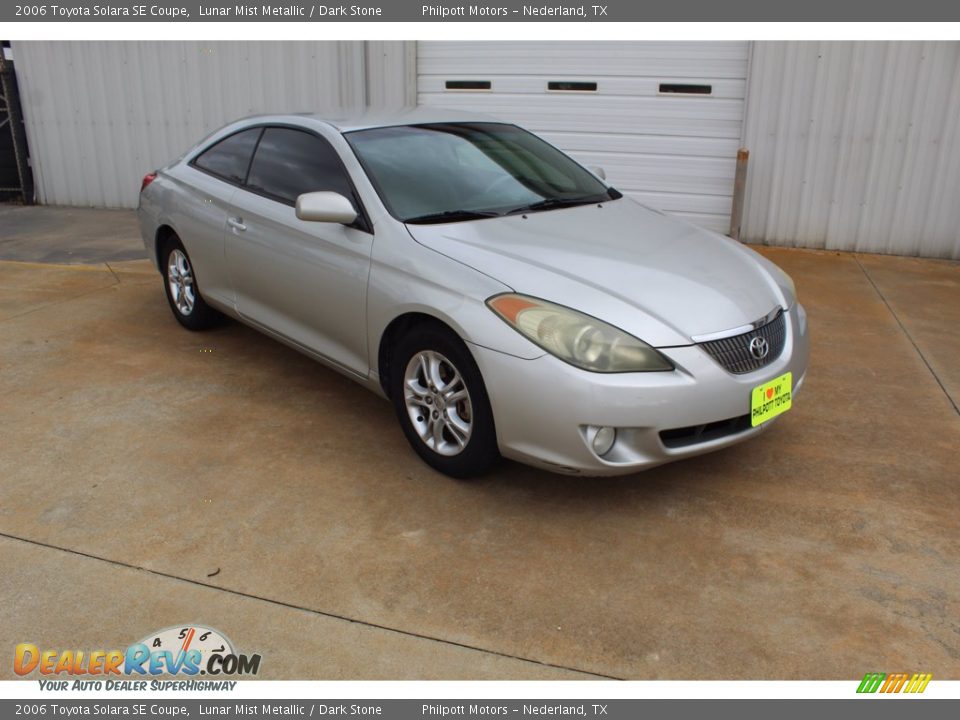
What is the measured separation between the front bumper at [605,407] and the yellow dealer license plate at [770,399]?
0.04 metres

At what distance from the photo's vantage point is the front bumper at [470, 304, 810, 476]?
2984 mm

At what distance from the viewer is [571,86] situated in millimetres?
8281

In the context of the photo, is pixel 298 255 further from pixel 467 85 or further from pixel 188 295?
pixel 467 85

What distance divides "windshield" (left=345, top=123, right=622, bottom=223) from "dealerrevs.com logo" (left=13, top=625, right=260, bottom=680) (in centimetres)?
195

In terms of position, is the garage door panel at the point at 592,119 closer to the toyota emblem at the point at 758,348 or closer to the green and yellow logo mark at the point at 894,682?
the toyota emblem at the point at 758,348

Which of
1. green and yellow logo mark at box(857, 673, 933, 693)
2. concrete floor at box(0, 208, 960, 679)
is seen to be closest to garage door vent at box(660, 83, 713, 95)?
concrete floor at box(0, 208, 960, 679)

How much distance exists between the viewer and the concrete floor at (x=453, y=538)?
261 centimetres

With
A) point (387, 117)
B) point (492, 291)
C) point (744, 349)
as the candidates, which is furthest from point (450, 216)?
point (744, 349)

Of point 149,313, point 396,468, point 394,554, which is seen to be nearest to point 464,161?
point 396,468

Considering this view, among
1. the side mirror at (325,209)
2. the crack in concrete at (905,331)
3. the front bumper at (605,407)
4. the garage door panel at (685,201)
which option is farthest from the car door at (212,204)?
the garage door panel at (685,201)

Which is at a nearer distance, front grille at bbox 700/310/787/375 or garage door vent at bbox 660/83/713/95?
front grille at bbox 700/310/787/375

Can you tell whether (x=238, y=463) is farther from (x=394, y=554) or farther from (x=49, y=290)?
(x=49, y=290)

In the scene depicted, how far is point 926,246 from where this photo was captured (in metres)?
7.64

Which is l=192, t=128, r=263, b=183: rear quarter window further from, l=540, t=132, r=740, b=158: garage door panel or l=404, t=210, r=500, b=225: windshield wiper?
l=540, t=132, r=740, b=158: garage door panel
